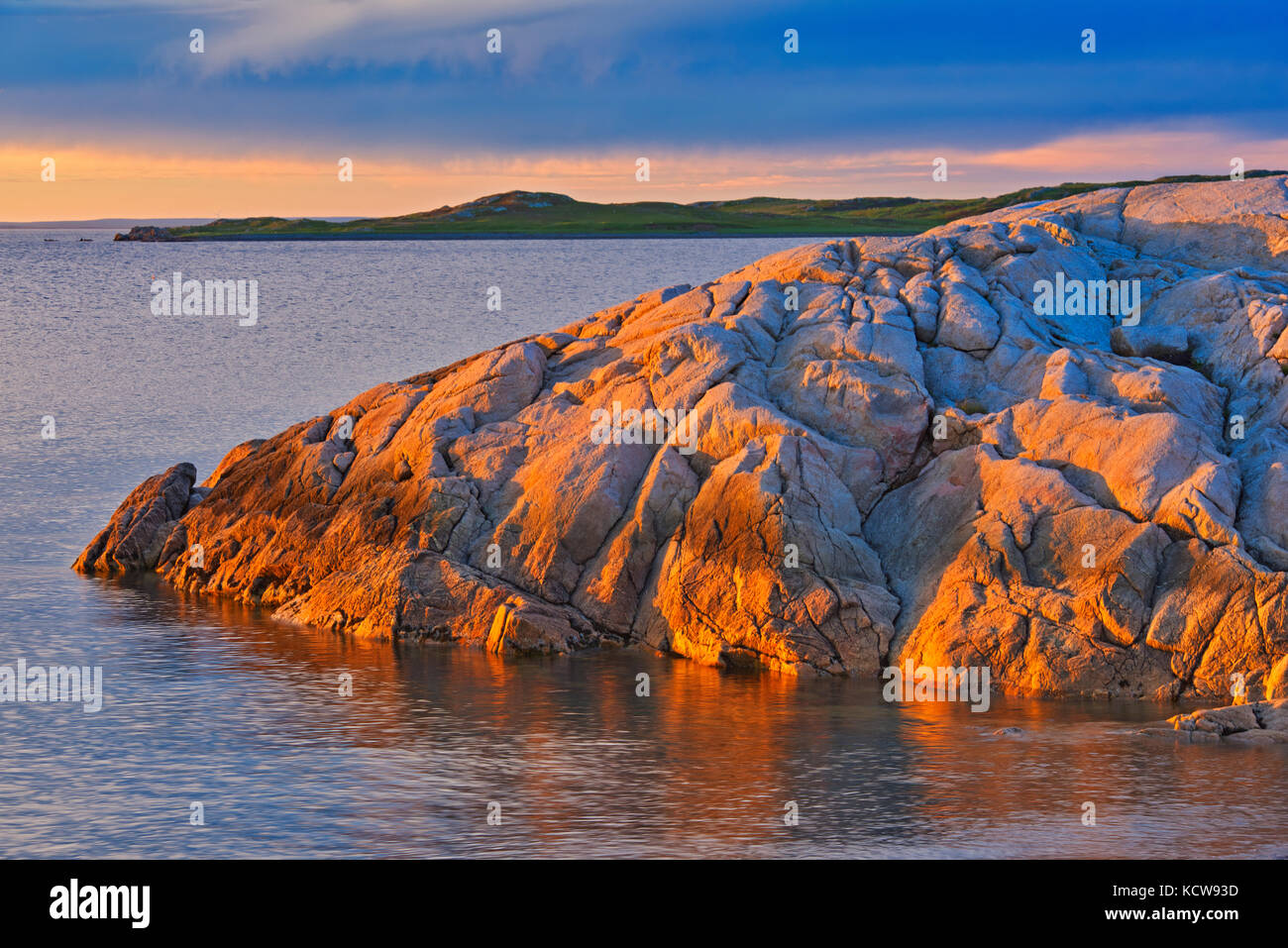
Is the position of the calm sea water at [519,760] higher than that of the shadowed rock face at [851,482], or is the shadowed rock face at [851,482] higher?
the shadowed rock face at [851,482]

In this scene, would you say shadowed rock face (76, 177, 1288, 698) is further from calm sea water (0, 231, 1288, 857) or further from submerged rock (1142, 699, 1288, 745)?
submerged rock (1142, 699, 1288, 745)

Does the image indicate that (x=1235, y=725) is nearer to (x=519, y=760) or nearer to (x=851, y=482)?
(x=851, y=482)

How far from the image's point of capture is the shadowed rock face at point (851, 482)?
24.6m

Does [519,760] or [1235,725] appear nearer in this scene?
[519,760]

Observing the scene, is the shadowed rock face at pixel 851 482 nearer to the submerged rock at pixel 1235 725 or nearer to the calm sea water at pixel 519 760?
the calm sea water at pixel 519 760

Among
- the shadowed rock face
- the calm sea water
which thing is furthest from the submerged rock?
the shadowed rock face

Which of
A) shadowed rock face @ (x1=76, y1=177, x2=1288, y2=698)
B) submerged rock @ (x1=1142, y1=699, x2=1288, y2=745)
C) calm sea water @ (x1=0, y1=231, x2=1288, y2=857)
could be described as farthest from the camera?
shadowed rock face @ (x1=76, y1=177, x2=1288, y2=698)

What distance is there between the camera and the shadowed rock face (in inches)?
969

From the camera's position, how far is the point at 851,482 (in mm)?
27422

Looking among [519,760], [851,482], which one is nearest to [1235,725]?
[851,482]

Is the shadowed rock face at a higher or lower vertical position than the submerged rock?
higher

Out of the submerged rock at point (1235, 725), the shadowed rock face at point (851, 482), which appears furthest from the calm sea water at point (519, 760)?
the shadowed rock face at point (851, 482)
